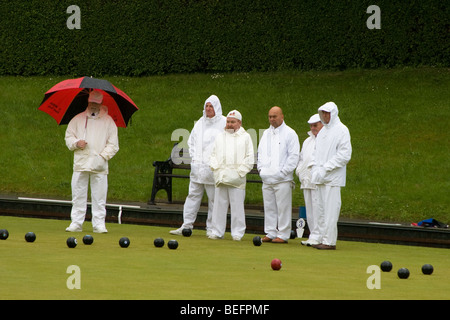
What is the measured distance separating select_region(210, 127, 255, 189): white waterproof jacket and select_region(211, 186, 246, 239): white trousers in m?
0.10

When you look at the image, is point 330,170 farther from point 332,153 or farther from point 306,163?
point 306,163

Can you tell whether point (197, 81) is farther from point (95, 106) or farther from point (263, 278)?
point (263, 278)

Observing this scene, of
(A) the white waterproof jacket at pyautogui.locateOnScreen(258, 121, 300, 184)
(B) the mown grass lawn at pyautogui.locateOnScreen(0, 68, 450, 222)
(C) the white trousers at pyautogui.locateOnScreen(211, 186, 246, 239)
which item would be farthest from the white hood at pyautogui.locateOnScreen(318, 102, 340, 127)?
(B) the mown grass lawn at pyautogui.locateOnScreen(0, 68, 450, 222)

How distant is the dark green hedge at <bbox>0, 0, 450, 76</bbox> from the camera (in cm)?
1912

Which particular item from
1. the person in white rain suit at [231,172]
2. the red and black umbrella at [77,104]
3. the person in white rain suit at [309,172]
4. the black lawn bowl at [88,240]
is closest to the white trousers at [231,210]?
the person in white rain suit at [231,172]

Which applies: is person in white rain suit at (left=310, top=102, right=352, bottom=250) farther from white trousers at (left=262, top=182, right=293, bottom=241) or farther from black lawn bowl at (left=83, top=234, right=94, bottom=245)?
black lawn bowl at (left=83, top=234, right=94, bottom=245)

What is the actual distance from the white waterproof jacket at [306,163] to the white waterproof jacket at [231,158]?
71cm

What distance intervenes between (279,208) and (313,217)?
0.48 m

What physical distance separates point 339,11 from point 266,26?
1.74 metres

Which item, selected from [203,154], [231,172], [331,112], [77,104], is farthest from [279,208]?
[77,104]

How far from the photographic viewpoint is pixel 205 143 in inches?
422

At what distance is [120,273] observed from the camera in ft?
21.8

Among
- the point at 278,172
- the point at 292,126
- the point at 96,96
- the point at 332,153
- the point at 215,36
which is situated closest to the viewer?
the point at 332,153

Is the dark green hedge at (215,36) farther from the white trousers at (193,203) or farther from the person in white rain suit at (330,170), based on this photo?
the person in white rain suit at (330,170)
